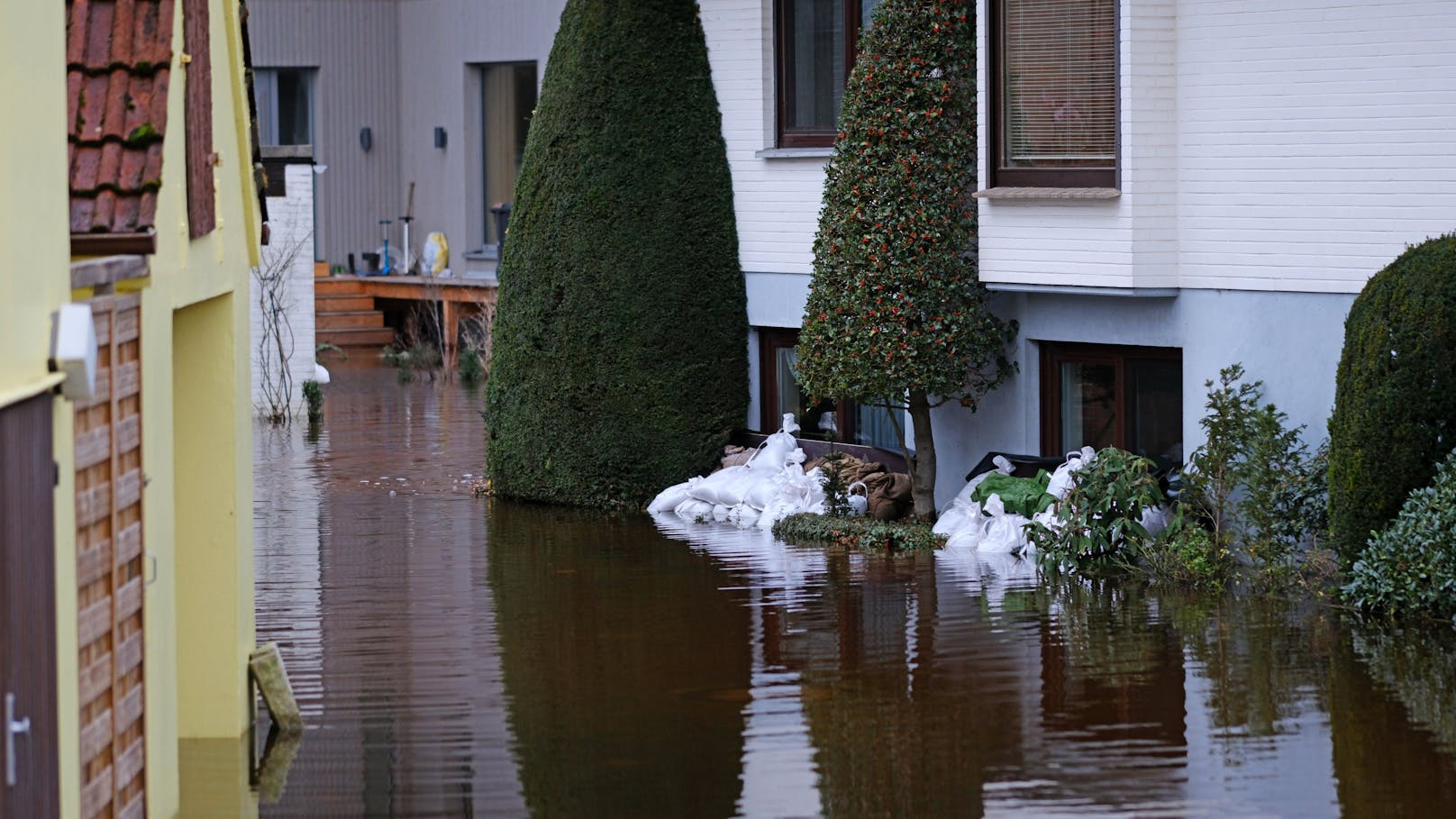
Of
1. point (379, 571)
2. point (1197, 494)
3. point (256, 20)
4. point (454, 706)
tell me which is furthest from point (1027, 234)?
point (256, 20)

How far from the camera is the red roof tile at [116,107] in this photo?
21.7ft

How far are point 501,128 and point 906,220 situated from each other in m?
16.4

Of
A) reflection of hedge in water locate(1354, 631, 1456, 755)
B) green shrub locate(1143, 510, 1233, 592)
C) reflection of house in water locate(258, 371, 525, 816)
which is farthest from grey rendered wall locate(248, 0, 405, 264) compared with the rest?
reflection of hedge in water locate(1354, 631, 1456, 755)

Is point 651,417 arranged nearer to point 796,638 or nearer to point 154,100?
point 796,638

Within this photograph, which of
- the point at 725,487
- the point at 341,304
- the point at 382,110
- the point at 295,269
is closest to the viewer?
the point at 725,487

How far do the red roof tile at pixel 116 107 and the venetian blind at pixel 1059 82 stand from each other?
8048mm

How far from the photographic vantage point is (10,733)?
545cm

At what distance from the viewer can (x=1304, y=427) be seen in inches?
495

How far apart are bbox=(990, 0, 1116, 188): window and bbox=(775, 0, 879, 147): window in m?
2.29

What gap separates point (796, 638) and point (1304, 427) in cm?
372

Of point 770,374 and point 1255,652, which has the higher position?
point 770,374

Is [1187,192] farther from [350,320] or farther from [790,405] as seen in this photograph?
[350,320]

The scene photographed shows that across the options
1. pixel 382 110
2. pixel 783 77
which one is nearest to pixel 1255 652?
pixel 783 77

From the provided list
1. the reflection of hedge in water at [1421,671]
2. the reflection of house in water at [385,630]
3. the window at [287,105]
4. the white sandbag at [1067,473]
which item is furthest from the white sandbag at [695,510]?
the window at [287,105]
